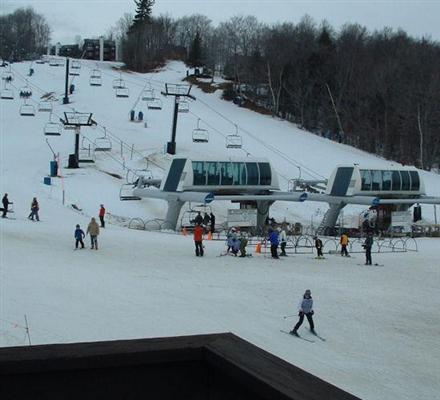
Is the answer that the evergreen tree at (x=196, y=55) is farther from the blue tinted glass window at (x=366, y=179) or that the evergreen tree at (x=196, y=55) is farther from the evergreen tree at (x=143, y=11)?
the blue tinted glass window at (x=366, y=179)

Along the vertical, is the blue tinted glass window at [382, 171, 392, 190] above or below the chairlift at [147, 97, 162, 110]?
below

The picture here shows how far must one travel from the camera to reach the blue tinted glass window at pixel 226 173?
30.8 metres

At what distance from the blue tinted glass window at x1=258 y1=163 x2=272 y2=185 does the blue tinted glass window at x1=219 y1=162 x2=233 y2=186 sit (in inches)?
67.6

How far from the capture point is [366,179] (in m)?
33.9

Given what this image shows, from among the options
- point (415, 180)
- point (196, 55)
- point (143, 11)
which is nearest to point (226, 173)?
point (415, 180)

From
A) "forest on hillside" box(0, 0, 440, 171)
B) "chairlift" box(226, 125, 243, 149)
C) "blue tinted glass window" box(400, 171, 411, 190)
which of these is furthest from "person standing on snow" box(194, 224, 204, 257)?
"forest on hillside" box(0, 0, 440, 171)

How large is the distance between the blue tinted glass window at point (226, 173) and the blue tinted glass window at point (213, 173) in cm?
26

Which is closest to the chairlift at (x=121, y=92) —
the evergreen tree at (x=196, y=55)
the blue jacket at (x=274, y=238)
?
the blue jacket at (x=274, y=238)

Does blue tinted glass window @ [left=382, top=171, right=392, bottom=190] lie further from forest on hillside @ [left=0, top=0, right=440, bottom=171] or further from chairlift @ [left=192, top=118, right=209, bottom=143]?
forest on hillside @ [left=0, top=0, right=440, bottom=171]

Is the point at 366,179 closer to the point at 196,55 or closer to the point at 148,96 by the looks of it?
the point at 148,96

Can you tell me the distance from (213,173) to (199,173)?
0.80 meters

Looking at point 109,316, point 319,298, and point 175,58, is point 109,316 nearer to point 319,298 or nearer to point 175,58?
point 319,298

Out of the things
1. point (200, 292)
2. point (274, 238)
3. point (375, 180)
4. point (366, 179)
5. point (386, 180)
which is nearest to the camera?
point (200, 292)

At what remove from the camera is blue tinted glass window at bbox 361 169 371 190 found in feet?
111
